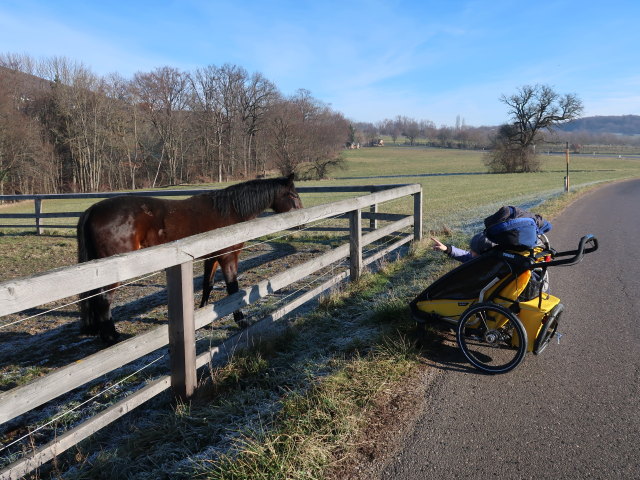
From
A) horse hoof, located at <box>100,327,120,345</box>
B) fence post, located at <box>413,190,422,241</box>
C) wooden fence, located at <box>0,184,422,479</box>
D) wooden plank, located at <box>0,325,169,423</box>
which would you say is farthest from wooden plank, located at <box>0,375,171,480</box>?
fence post, located at <box>413,190,422,241</box>

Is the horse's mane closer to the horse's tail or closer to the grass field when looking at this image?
the horse's tail

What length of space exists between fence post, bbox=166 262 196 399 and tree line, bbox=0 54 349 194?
108ft

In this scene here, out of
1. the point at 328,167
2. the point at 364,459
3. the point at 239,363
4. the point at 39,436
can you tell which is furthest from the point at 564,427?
the point at 328,167

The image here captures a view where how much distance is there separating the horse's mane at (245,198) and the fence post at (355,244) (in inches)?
45.6

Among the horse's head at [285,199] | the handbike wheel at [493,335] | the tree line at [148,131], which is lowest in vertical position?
the handbike wheel at [493,335]

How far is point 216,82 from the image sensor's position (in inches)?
2243

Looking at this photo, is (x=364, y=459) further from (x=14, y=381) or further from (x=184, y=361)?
(x=14, y=381)

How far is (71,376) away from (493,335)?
2949 mm

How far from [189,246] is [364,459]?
172cm

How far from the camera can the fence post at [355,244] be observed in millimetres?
6156

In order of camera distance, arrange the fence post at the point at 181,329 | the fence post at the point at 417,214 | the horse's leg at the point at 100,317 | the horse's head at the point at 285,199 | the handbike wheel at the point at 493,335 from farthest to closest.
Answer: the fence post at the point at 417,214 < the horse's head at the point at 285,199 < the horse's leg at the point at 100,317 < the handbike wheel at the point at 493,335 < the fence post at the point at 181,329

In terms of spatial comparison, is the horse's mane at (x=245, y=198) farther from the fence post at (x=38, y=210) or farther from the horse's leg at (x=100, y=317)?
the fence post at (x=38, y=210)

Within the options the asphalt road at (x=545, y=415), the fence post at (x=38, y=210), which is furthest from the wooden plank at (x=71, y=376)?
the fence post at (x=38, y=210)

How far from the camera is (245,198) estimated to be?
19.2ft
